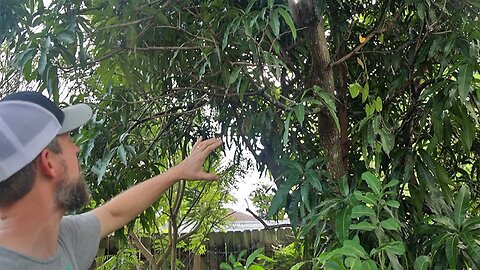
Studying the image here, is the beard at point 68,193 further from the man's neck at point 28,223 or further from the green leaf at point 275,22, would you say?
the green leaf at point 275,22

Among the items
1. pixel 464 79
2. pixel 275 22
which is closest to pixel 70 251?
pixel 275 22

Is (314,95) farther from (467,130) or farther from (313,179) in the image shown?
(467,130)

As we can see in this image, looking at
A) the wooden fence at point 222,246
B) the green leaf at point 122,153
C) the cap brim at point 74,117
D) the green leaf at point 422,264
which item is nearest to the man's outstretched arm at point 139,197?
the green leaf at point 122,153

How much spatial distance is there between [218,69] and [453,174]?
943 mm

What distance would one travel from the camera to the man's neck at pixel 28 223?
35.9 inches

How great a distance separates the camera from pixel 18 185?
89 cm

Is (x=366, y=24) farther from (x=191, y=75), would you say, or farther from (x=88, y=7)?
(x=88, y=7)

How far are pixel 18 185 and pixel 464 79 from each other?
3.26ft

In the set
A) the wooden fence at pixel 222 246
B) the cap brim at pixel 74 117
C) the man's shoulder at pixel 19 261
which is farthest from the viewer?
the wooden fence at pixel 222 246

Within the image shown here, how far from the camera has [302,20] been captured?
5.11ft

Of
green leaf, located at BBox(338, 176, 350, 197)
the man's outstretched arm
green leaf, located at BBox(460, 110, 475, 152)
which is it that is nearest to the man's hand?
the man's outstretched arm

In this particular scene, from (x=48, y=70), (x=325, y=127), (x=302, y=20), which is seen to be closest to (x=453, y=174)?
(x=325, y=127)

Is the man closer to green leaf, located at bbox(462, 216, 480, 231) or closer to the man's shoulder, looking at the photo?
the man's shoulder

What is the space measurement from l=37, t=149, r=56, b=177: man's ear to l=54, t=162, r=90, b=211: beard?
3 centimetres
